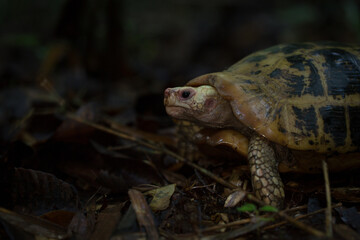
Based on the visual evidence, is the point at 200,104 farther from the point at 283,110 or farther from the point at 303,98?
the point at 303,98

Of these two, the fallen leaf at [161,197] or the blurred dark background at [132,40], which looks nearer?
the fallen leaf at [161,197]

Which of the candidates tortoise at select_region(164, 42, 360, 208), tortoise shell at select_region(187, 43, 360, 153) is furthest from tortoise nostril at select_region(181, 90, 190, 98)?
tortoise shell at select_region(187, 43, 360, 153)

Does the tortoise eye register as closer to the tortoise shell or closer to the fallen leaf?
the tortoise shell

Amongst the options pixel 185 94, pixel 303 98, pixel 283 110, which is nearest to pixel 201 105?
pixel 185 94

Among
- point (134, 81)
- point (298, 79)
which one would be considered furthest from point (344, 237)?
point (134, 81)

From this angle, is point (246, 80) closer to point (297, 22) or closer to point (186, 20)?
point (297, 22)

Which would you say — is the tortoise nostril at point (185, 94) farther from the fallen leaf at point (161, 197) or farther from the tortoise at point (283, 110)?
the fallen leaf at point (161, 197)

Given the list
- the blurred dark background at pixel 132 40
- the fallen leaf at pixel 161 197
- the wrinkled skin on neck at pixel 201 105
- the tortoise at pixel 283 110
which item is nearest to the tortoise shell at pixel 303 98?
the tortoise at pixel 283 110
